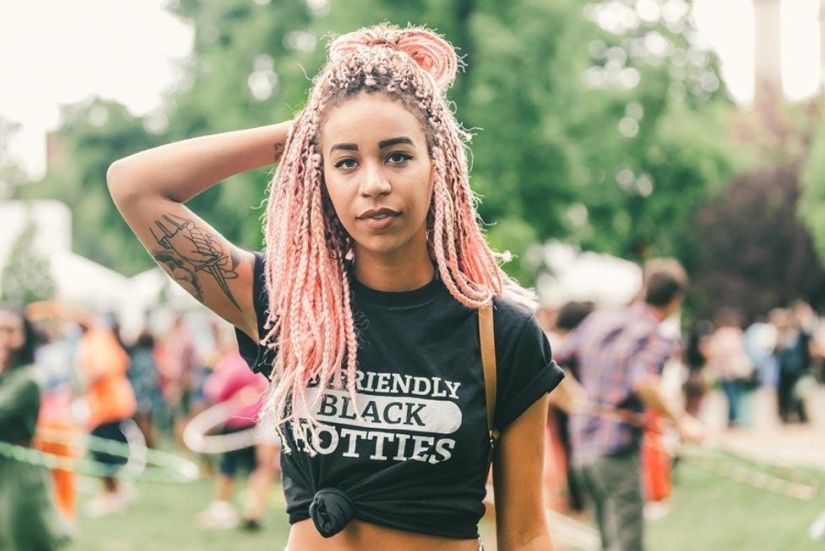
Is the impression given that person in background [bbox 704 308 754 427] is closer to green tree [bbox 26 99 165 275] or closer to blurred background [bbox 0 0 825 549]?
blurred background [bbox 0 0 825 549]

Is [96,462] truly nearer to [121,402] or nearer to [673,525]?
[121,402]

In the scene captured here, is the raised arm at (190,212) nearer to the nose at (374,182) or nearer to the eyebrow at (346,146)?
the eyebrow at (346,146)

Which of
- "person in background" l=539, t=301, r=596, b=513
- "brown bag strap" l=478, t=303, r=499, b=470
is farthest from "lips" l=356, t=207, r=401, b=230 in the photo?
"person in background" l=539, t=301, r=596, b=513

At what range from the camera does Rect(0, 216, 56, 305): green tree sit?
28989mm

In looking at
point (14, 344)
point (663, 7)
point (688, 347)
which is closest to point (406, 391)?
point (14, 344)

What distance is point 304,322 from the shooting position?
2.55m

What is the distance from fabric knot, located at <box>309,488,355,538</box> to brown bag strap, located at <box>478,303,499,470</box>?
37 cm

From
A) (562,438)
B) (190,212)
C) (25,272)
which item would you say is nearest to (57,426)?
(562,438)

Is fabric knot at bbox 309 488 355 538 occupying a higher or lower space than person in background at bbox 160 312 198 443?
higher

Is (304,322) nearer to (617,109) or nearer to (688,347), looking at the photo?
(688,347)

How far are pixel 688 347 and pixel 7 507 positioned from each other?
13103 mm

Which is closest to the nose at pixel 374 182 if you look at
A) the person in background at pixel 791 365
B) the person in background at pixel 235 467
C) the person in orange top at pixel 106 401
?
the person in background at pixel 235 467

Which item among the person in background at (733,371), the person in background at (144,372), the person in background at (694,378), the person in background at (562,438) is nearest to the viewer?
the person in background at (562,438)

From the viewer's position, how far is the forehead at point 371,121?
2.49 m
